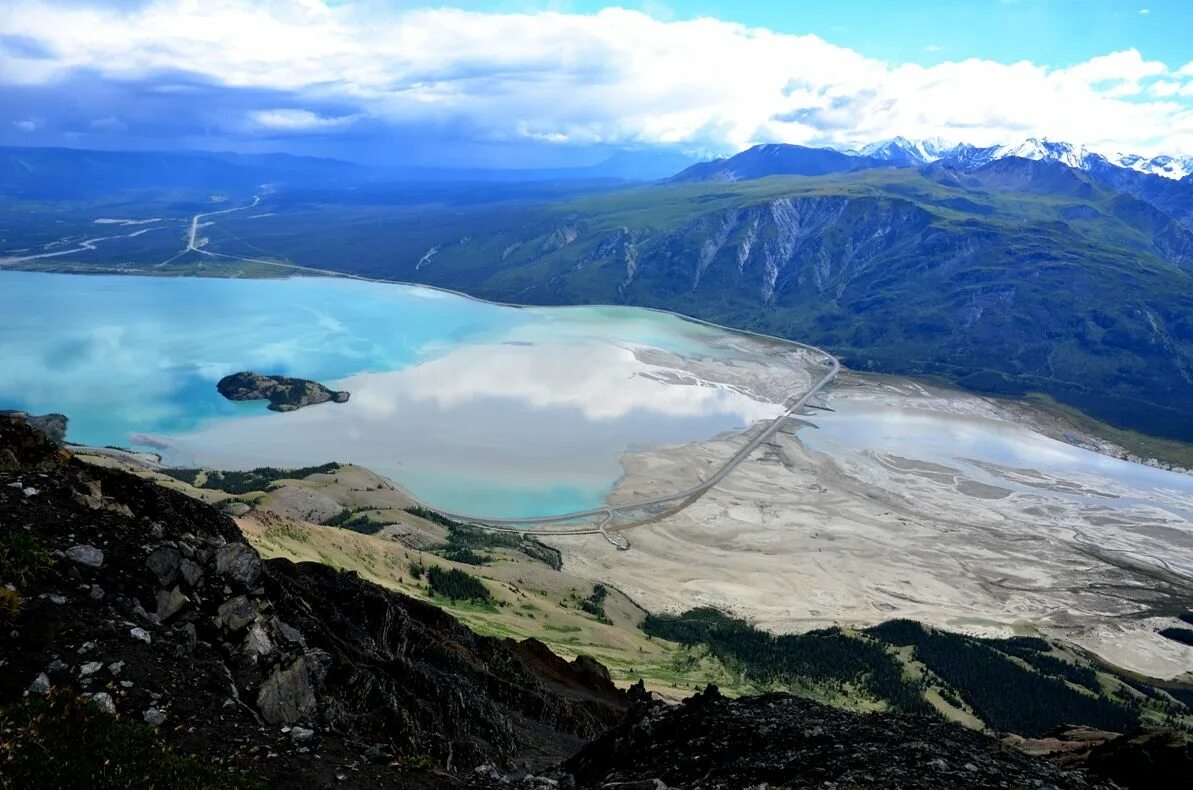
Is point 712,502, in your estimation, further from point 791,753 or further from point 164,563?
point 164,563

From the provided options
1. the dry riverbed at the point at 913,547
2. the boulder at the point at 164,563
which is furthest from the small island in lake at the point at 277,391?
the boulder at the point at 164,563

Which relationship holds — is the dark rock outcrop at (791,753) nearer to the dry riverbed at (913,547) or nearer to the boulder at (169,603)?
the boulder at (169,603)

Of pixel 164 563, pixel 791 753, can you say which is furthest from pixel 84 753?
pixel 791 753

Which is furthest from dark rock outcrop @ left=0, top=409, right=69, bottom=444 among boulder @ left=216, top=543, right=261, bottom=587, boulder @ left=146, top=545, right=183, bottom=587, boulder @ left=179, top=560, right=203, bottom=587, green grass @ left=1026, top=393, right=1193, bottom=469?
green grass @ left=1026, top=393, right=1193, bottom=469

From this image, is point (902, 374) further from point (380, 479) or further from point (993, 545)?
point (380, 479)

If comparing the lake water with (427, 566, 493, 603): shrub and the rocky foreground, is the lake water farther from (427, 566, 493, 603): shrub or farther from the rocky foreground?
the rocky foreground
